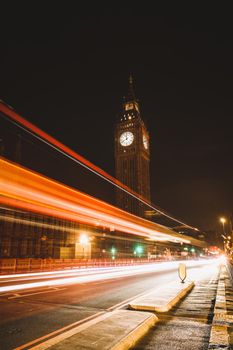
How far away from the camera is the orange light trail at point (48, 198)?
13570 millimetres

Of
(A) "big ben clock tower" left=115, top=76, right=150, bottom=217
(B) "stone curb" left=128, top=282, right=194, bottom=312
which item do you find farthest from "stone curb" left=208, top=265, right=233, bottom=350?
(A) "big ben clock tower" left=115, top=76, right=150, bottom=217

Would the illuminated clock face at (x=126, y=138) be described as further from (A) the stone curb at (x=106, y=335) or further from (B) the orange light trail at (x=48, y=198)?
(A) the stone curb at (x=106, y=335)

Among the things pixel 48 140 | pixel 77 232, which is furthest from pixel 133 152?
pixel 48 140

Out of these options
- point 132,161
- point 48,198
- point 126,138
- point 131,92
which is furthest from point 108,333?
point 131,92

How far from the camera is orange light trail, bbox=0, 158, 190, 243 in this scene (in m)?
13.6

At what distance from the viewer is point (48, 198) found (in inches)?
651

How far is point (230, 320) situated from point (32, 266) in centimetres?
2189

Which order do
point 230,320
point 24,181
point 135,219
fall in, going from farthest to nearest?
1. point 135,219
2. point 24,181
3. point 230,320

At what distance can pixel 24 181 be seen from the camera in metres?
14.5

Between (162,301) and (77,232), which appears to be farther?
(77,232)

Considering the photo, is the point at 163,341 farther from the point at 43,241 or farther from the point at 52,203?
the point at 43,241

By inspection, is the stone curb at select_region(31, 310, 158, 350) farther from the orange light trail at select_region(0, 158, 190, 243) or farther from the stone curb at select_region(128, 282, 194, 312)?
the orange light trail at select_region(0, 158, 190, 243)

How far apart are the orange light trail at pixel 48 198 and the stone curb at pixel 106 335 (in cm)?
817

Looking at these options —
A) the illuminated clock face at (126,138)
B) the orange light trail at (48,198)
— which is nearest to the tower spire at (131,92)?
the illuminated clock face at (126,138)
